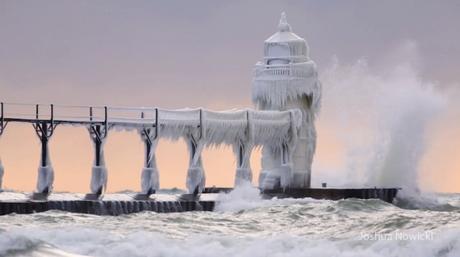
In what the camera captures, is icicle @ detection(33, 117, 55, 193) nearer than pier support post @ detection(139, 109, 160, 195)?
Yes

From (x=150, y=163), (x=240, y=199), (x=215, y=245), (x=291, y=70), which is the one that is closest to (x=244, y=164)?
(x=291, y=70)

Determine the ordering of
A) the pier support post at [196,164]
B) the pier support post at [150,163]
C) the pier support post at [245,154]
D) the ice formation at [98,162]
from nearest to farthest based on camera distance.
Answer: the ice formation at [98,162] < the pier support post at [150,163] < the pier support post at [196,164] < the pier support post at [245,154]

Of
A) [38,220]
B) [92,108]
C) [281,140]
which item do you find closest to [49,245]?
[38,220]

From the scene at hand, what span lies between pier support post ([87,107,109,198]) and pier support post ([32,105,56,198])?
2384mm

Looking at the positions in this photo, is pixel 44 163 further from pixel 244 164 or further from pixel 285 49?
pixel 285 49

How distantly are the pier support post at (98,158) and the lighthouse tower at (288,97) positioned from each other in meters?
13.1

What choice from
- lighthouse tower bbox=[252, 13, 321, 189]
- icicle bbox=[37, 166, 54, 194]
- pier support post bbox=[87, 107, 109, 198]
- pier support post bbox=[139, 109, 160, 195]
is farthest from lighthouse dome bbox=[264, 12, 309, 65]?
icicle bbox=[37, 166, 54, 194]

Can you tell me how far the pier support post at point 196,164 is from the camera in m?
70.2

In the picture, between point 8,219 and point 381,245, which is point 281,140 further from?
point 381,245

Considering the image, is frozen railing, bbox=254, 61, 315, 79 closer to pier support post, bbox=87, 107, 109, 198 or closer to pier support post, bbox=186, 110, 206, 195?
pier support post, bbox=186, 110, 206, 195

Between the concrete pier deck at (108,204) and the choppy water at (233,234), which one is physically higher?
the concrete pier deck at (108,204)

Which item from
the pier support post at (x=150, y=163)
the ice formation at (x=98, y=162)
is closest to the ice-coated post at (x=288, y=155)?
the pier support post at (x=150, y=163)

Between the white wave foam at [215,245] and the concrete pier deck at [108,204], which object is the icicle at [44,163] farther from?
the white wave foam at [215,245]

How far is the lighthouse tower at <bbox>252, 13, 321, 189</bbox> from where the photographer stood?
77.8 m
